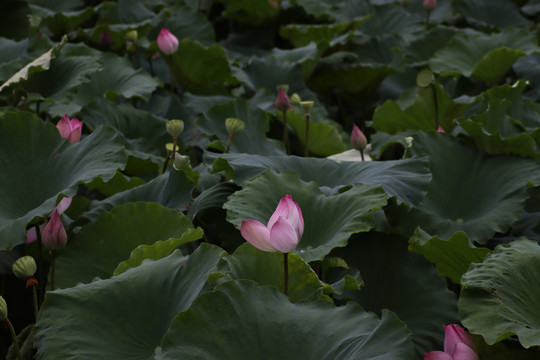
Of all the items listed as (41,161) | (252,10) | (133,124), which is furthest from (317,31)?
(41,161)

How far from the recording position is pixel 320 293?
3.27 ft

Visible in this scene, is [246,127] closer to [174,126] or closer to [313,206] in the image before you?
[174,126]

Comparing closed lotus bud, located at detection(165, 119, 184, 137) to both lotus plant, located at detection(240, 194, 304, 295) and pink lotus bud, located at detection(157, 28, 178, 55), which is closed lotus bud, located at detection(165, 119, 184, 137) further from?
pink lotus bud, located at detection(157, 28, 178, 55)

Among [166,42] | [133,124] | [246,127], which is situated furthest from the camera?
[166,42]

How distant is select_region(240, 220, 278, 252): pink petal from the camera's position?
938 millimetres

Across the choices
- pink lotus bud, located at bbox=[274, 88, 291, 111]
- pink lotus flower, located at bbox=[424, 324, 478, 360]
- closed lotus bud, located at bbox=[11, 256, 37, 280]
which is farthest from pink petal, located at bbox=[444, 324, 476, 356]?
pink lotus bud, located at bbox=[274, 88, 291, 111]

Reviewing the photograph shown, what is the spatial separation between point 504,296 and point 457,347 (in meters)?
0.10

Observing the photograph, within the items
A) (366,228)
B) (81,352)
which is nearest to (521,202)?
(366,228)

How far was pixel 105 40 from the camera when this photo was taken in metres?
2.32

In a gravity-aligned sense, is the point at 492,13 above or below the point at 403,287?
below

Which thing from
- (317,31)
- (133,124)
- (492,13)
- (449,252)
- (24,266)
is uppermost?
(24,266)

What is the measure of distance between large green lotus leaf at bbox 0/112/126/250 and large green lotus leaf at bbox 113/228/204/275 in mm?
191

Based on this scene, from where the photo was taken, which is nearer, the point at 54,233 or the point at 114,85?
the point at 54,233

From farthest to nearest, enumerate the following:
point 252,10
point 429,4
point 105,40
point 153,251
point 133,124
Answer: point 252,10 < point 429,4 < point 105,40 < point 133,124 < point 153,251
